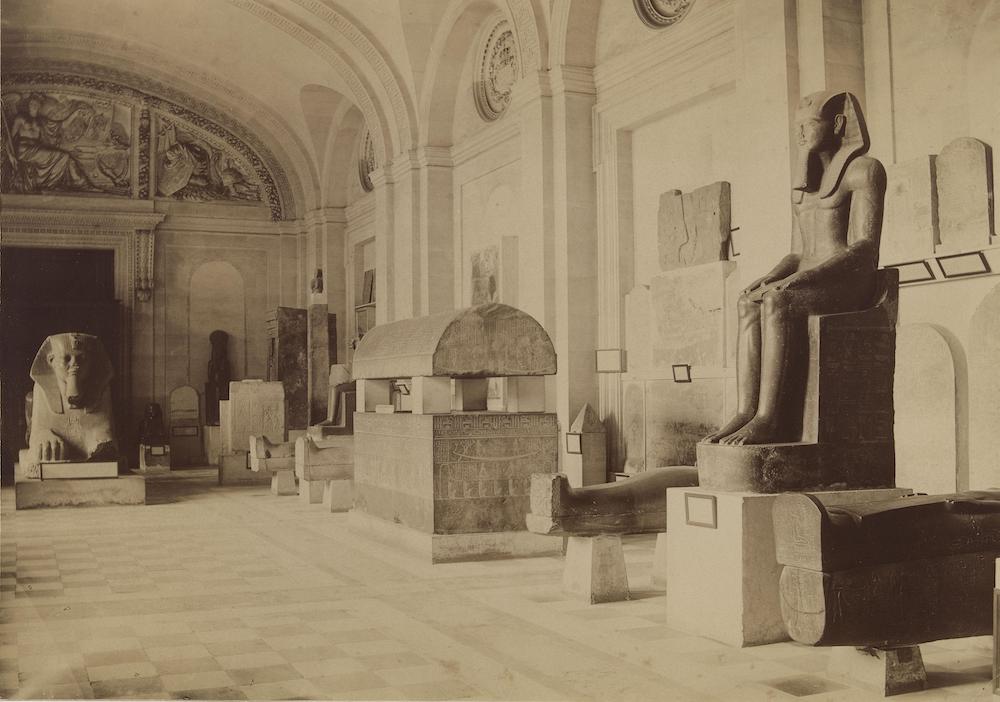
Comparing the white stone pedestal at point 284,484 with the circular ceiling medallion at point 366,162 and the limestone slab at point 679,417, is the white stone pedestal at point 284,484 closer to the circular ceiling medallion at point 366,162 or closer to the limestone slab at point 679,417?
the limestone slab at point 679,417

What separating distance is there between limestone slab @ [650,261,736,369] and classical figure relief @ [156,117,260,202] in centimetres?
1275

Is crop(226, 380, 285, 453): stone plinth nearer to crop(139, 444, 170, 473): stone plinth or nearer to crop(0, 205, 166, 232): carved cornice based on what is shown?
crop(139, 444, 170, 473): stone plinth

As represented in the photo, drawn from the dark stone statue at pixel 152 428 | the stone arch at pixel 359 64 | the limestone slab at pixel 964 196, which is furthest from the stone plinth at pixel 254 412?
the limestone slab at pixel 964 196

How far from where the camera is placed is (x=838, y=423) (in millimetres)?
4656

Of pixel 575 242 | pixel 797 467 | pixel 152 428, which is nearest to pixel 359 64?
pixel 575 242

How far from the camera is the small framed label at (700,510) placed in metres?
4.65

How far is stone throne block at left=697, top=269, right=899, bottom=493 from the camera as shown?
4.57 m

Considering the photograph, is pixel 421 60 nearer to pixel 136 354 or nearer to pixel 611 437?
pixel 611 437

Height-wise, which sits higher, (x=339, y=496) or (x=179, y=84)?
(x=179, y=84)

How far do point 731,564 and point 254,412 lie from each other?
10.5 metres

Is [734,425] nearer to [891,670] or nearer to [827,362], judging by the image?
[827,362]

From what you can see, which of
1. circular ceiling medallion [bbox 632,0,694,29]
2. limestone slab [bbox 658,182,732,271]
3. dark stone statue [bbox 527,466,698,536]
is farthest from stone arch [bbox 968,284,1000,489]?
circular ceiling medallion [bbox 632,0,694,29]

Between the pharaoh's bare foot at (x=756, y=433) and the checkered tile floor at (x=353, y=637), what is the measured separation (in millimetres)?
909

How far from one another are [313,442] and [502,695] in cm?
734
